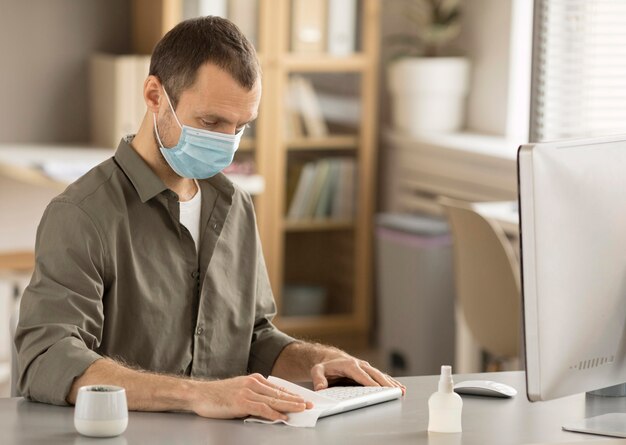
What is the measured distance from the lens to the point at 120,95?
15.4ft

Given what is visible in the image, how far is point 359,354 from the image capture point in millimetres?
5176

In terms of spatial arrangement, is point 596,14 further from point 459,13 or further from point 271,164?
point 271,164

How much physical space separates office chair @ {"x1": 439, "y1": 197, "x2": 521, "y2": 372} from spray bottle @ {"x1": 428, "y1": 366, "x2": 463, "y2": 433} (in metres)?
1.93

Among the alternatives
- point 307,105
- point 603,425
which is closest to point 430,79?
point 307,105

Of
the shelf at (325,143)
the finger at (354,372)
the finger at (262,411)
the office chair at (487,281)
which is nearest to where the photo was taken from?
the finger at (262,411)

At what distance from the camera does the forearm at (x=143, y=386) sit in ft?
5.65

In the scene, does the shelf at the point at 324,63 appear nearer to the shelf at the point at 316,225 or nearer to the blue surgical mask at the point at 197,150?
the shelf at the point at 316,225

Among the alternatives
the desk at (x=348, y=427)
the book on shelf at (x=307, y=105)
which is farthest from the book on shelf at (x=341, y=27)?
the desk at (x=348, y=427)

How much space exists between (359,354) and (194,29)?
3.37m

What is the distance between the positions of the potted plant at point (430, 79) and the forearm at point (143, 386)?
136 inches

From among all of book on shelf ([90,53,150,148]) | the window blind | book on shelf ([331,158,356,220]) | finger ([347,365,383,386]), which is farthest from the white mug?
book on shelf ([331,158,356,220])

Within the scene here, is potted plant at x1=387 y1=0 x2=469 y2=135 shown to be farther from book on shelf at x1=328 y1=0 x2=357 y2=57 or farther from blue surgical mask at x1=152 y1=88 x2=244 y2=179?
blue surgical mask at x1=152 y1=88 x2=244 y2=179

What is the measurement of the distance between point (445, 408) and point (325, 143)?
3.53m

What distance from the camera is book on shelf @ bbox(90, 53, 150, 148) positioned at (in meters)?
4.68
